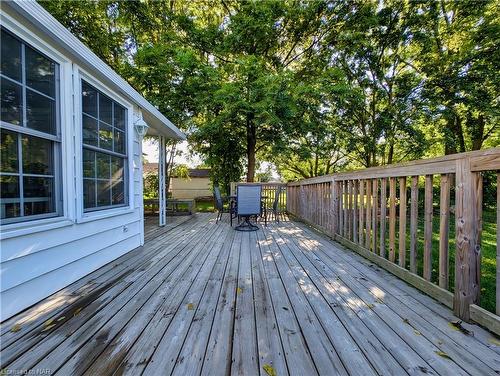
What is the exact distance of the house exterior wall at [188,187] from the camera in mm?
23484

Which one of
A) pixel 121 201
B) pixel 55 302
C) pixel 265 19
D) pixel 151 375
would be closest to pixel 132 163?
pixel 121 201

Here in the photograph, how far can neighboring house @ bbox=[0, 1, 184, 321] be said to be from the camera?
183 centimetres

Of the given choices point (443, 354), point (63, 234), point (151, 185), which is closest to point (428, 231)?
point (443, 354)

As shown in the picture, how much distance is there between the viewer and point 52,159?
2.27 meters

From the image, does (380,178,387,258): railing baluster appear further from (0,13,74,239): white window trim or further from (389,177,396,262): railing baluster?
(0,13,74,239): white window trim

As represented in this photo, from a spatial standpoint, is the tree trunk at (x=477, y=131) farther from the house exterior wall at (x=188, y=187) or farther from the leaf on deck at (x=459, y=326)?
the house exterior wall at (x=188, y=187)

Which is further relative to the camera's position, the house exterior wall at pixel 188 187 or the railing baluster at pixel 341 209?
the house exterior wall at pixel 188 187

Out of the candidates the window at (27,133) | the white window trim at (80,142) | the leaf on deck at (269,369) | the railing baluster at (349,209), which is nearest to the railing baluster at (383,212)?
the railing baluster at (349,209)

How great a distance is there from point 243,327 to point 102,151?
2747 mm

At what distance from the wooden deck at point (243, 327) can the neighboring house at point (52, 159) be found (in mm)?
297

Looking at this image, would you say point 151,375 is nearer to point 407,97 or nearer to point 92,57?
point 92,57

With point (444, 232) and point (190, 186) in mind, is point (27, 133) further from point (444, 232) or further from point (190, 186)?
point (190, 186)

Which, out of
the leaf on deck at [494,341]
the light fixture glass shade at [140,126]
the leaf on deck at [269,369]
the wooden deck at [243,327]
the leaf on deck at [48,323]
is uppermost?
the light fixture glass shade at [140,126]

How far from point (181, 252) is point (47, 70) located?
260cm
